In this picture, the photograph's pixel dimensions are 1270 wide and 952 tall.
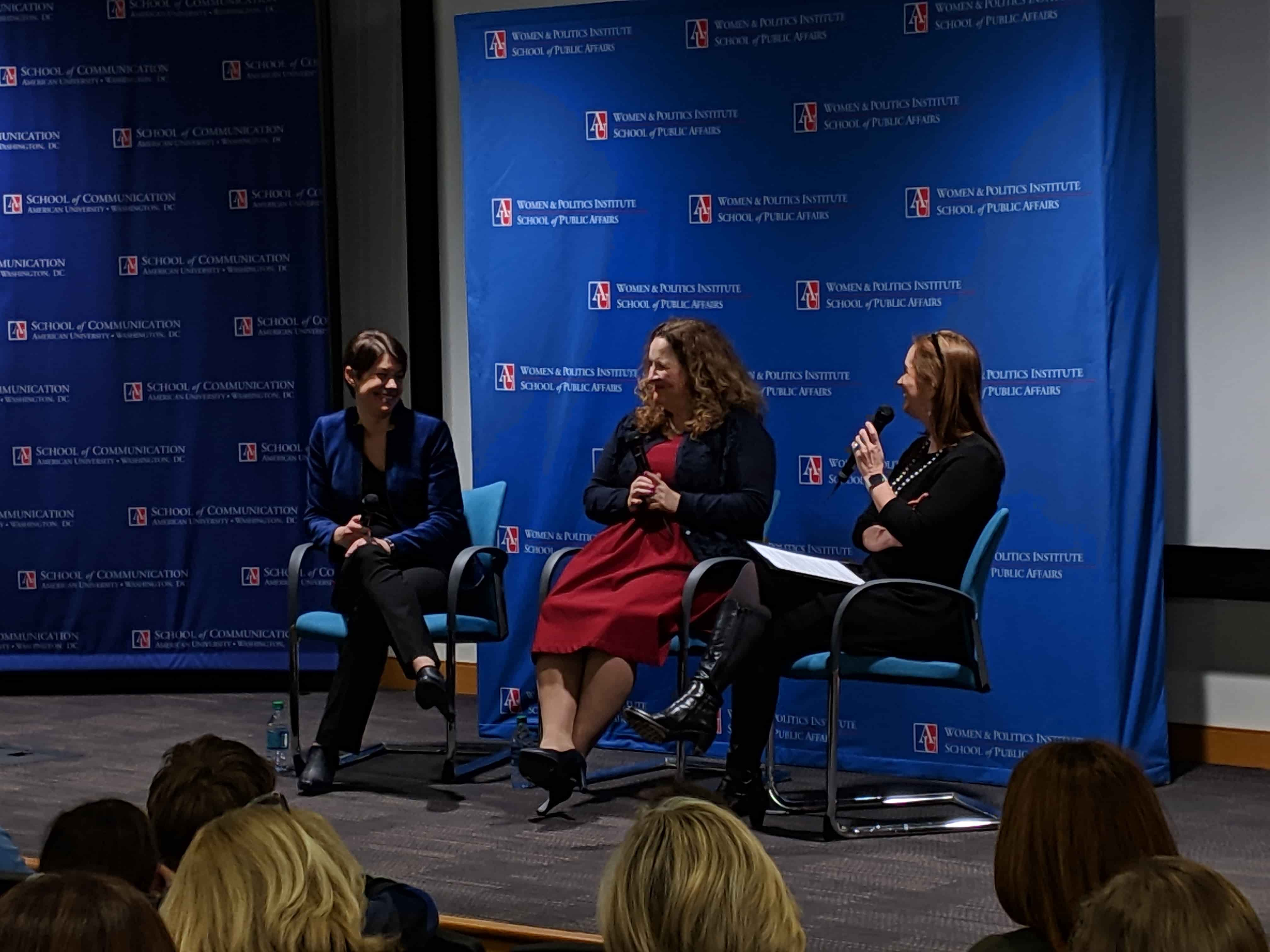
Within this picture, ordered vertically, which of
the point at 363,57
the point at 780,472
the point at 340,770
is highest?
the point at 363,57

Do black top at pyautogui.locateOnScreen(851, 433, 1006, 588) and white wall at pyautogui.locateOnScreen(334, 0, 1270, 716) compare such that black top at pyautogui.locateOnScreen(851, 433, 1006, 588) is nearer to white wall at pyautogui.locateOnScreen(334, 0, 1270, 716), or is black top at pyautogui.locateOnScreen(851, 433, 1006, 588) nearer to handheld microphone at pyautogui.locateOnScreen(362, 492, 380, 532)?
white wall at pyautogui.locateOnScreen(334, 0, 1270, 716)

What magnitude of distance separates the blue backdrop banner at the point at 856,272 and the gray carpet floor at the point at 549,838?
0.38 m

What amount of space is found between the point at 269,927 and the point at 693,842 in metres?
0.41

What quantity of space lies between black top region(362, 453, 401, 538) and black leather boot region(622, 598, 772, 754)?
116 centimetres

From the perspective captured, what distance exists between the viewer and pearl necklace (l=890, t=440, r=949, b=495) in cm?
445

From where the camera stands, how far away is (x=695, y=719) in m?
4.20

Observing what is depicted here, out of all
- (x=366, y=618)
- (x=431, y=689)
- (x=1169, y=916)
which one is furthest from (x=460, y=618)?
(x=1169, y=916)

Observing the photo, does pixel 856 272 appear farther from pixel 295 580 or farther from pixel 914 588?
pixel 295 580

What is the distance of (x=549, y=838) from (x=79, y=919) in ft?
9.60

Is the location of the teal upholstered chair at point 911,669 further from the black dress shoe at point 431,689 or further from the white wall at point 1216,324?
the black dress shoe at point 431,689

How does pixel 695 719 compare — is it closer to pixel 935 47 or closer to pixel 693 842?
pixel 935 47

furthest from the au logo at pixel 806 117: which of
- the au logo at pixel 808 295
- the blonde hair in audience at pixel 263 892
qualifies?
the blonde hair in audience at pixel 263 892

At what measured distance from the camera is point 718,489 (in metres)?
4.65

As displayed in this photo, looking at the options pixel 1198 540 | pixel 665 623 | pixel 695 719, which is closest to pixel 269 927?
pixel 695 719
